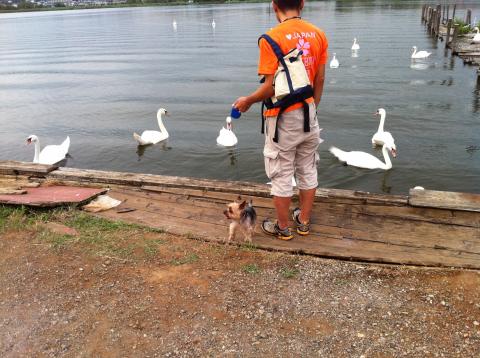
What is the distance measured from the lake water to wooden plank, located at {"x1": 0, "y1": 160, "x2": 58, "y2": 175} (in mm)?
3804

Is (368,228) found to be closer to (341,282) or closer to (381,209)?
(381,209)

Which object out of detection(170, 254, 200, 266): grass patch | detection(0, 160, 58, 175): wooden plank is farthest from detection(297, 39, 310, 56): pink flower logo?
detection(0, 160, 58, 175): wooden plank

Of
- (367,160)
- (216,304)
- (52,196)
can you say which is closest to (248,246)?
(216,304)

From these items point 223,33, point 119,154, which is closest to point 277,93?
point 119,154

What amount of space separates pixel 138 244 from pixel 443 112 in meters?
12.2

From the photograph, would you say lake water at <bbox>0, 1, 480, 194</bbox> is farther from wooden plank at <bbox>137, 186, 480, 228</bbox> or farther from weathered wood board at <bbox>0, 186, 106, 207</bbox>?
weathered wood board at <bbox>0, 186, 106, 207</bbox>

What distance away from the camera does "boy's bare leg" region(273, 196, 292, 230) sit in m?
4.63

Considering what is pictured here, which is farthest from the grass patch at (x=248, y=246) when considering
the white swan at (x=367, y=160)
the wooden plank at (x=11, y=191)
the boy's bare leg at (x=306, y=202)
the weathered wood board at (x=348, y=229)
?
the white swan at (x=367, y=160)

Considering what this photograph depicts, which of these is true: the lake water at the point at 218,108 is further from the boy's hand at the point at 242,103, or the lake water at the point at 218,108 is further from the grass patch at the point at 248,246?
the boy's hand at the point at 242,103

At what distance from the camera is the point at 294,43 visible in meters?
3.86

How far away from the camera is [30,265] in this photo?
4.68 meters

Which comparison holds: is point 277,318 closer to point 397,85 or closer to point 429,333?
point 429,333

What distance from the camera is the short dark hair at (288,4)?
12.8ft

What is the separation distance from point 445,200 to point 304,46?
9.41 feet
